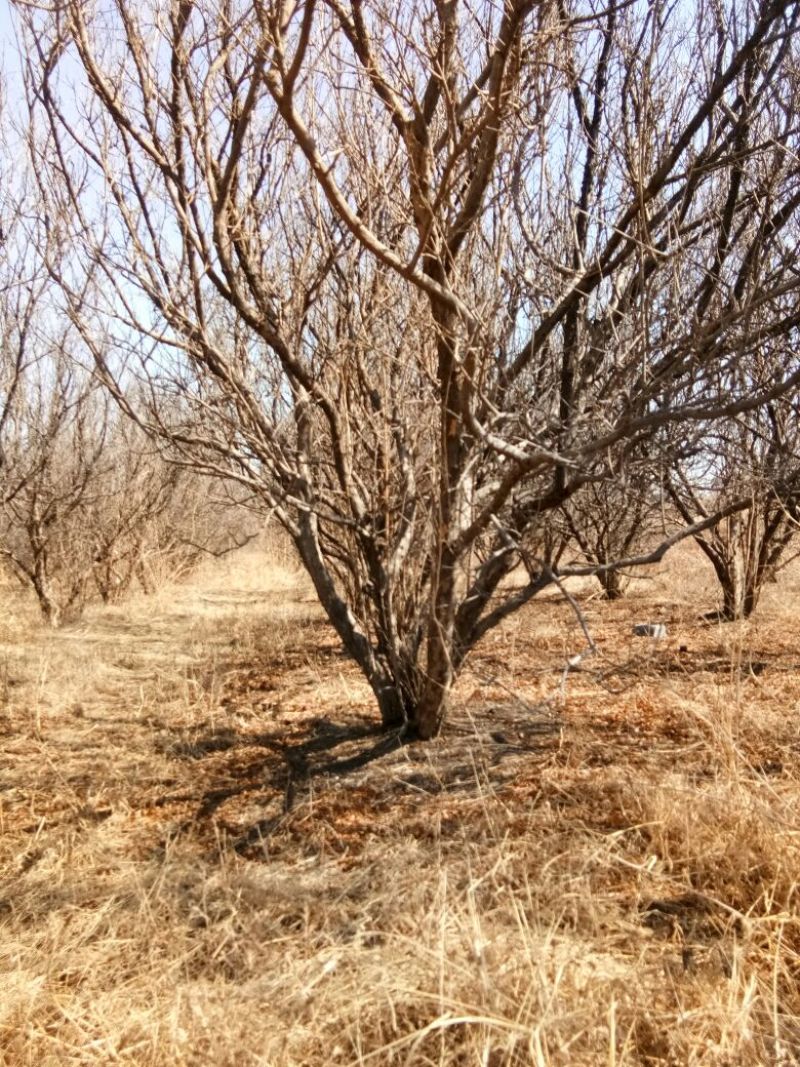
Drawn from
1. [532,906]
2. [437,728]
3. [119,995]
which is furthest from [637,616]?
[119,995]

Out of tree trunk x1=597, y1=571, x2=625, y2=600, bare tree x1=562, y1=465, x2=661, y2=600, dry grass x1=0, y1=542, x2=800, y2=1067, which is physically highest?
bare tree x1=562, y1=465, x2=661, y2=600

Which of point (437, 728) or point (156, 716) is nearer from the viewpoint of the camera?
point (437, 728)

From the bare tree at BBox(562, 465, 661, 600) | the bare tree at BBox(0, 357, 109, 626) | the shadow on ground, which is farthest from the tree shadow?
the bare tree at BBox(0, 357, 109, 626)

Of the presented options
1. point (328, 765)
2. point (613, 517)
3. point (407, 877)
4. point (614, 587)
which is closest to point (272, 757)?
point (328, 765)

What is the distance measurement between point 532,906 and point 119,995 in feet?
3.62

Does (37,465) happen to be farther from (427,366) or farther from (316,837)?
(316,837)

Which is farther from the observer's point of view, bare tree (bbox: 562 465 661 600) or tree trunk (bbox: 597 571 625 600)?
tree trunk (bbox: 597 571 625 600)

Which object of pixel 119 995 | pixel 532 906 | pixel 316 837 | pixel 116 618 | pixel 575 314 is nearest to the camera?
pixel 119 995

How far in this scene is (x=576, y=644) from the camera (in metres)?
6.06

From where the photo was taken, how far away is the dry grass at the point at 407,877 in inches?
70.2

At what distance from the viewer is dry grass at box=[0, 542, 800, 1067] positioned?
5.85ft

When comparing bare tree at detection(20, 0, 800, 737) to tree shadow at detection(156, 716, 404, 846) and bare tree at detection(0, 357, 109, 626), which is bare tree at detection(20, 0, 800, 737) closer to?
tree shadow at detection(156, 716, 404, 846)

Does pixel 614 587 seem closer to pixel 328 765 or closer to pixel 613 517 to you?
pixel 613 517

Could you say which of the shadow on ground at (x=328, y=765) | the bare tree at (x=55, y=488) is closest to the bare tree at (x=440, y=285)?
the shadow on ground at (x=328, y=765)
